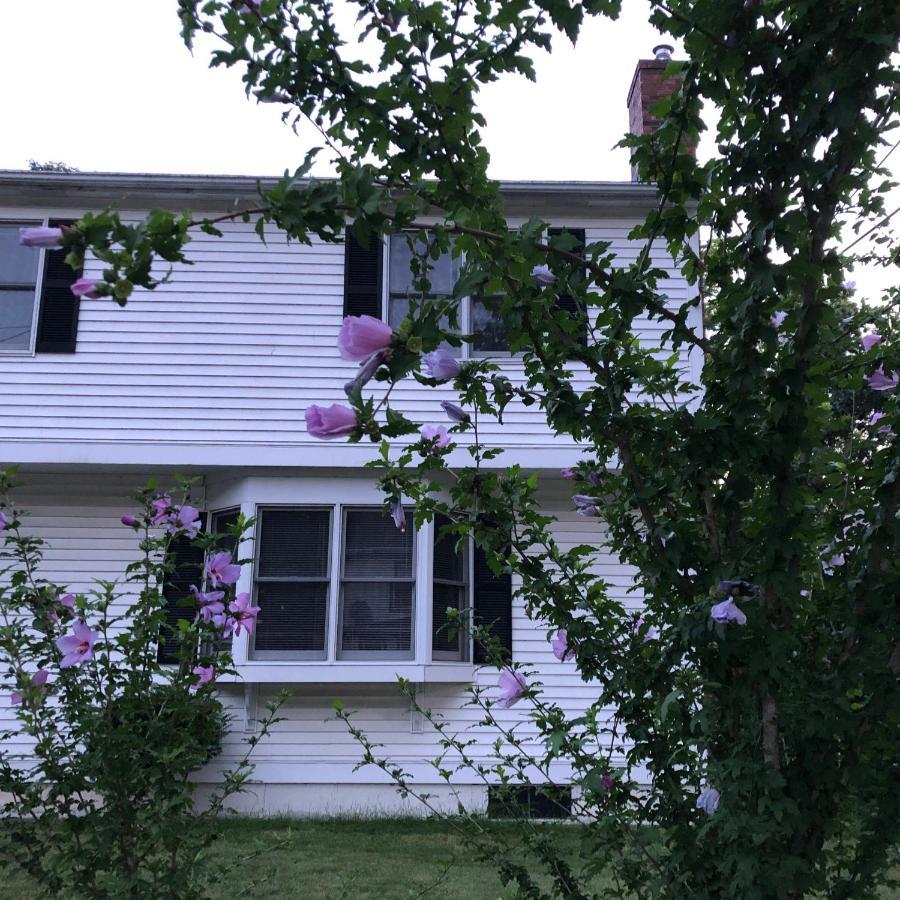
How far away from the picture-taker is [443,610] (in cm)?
855

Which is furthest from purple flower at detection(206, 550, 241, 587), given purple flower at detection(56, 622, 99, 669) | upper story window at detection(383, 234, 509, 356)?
upper story window at detection(383, 234, 509, 356)

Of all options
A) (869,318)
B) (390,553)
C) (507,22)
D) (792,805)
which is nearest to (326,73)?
(507,22)

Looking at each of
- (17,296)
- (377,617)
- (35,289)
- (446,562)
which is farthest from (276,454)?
(17,296)

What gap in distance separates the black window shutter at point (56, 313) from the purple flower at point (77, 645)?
21.9 feet

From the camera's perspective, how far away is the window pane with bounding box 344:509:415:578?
8.66m

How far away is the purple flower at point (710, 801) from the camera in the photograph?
1665 mm

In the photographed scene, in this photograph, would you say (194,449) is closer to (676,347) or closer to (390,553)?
(390,553)

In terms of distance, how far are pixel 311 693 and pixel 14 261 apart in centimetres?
503

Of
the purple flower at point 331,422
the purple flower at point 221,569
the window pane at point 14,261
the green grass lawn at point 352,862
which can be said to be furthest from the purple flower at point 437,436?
the window pane at point 14,261

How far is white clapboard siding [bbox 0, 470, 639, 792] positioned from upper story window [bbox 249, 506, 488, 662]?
348 mm

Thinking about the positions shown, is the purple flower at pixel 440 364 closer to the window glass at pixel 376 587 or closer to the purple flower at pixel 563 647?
the purple flower at pixel 563 647

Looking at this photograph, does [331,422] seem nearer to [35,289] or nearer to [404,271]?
[404,271]

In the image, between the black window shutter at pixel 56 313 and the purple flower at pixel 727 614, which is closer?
the purple flower at pixel 727 614

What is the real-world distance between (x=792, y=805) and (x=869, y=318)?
104 cm
